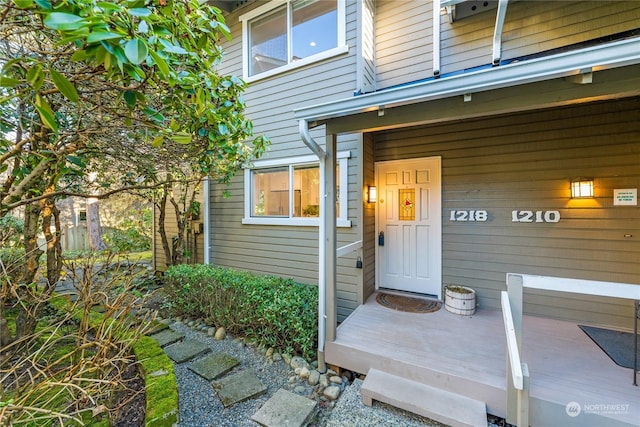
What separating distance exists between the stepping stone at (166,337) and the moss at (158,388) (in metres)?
0.68

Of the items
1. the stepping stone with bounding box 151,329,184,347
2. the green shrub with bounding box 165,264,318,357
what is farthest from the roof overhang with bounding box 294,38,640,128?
the stepping stone with bounding box 151,329,184,347

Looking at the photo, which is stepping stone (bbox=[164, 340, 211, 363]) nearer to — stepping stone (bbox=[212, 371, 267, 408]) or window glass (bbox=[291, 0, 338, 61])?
stepping stone (bbox=[212, 371, 267, 408])

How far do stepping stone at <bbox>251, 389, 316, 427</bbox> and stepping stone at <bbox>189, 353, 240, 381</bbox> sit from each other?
76cm

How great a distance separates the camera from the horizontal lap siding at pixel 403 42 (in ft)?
14.0

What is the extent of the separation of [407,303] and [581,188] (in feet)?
8.73

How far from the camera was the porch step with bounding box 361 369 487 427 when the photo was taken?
2.18 meters

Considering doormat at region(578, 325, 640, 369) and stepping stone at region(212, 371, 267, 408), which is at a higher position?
doormat at region(578, 325, 640, 369)

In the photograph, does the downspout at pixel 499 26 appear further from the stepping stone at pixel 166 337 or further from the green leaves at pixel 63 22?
the stepping stone at pixel 166 337

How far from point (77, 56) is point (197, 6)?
135 cm

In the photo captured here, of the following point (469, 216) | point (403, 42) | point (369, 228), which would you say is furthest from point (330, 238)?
point (403, 42)

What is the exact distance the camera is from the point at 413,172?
Answer: 446cm

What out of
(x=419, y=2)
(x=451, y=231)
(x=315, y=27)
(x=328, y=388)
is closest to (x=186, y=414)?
(x=328, y=388)

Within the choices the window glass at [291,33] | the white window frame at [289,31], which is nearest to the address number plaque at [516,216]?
the white window frame at [289,31]

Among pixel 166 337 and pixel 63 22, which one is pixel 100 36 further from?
pixel 166 337
